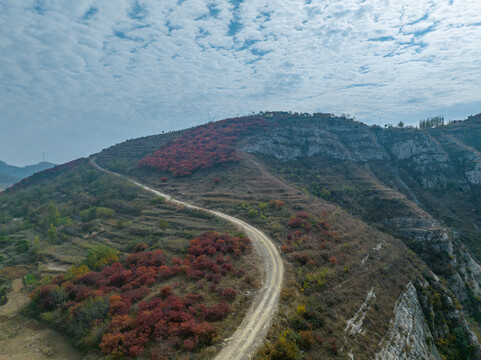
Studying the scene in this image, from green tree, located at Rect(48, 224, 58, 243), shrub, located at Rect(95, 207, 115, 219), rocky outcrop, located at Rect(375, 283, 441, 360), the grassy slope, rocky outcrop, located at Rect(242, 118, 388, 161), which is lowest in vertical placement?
rocky outcrop, located at Rect(375, 283, 441, 360)

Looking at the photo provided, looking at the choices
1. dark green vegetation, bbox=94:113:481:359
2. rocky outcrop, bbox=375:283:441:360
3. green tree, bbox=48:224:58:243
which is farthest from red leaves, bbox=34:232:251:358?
green tree, bbox=48:224:58:243

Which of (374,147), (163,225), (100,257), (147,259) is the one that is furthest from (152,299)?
(374,147)

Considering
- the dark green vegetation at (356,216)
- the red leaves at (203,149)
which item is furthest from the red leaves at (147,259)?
the red leaves at (203,149)

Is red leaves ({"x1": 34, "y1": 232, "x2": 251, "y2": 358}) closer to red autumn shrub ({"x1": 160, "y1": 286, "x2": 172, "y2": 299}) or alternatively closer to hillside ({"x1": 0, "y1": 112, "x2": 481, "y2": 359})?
red autumn shrub ({"x1": 160, "y1": 286, "x2": 172, "y2": 299})

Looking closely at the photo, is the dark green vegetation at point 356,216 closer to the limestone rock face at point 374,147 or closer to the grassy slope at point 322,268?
the grassy slope at point 322,268

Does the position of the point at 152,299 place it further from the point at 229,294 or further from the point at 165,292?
the point at 229,294

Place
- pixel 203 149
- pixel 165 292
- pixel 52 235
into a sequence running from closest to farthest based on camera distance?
pixel 165 292 → pixel 52 235 → pixel 203 149
